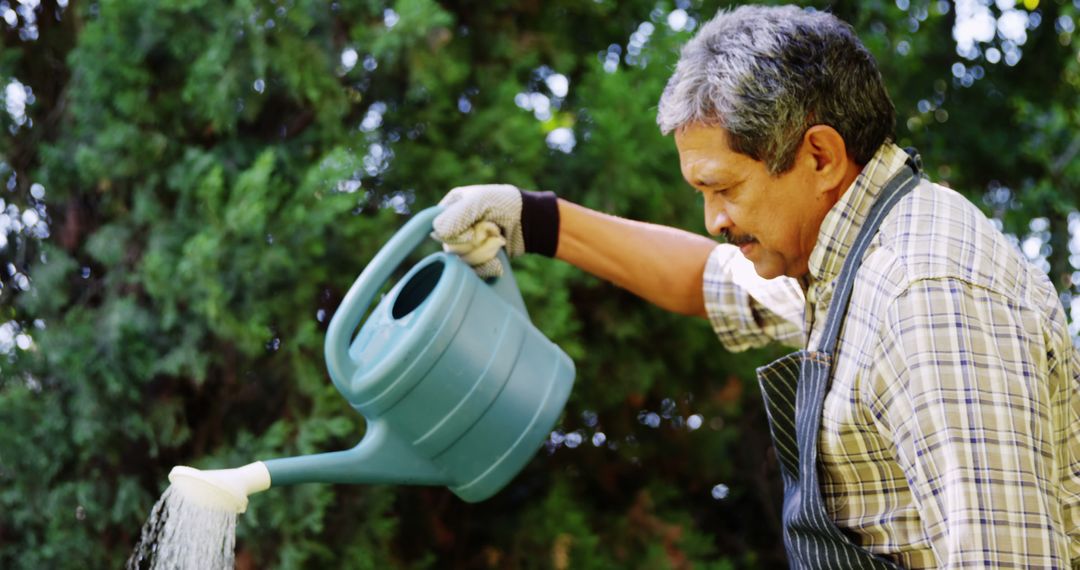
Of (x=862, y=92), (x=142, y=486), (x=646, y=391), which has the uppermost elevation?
(x=862, y=92)

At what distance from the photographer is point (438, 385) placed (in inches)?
70.3

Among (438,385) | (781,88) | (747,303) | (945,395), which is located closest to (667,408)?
(747,303)

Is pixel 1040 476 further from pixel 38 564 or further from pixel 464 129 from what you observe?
pixel 38 564

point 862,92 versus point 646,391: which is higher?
point 862,92

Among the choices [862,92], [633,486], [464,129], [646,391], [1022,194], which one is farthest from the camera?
[1022,194]

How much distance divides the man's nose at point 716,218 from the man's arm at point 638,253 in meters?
0.41

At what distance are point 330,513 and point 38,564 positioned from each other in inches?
23.2

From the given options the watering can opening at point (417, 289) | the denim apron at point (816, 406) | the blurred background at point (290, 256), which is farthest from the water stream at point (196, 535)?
the denim apron at point (816, 406)

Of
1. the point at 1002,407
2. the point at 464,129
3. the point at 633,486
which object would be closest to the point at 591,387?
the point at 633,486

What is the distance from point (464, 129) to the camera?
2637 mm

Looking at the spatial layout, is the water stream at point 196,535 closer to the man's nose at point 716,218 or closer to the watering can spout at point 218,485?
the watering can spout at point 218,485

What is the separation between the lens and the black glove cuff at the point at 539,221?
2.02 meters

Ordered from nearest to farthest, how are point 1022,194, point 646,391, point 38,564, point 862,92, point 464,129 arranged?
point 862,92 → point 38,564 → point 464,129 → point 646,391 → point 1022,194

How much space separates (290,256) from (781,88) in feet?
3.85
